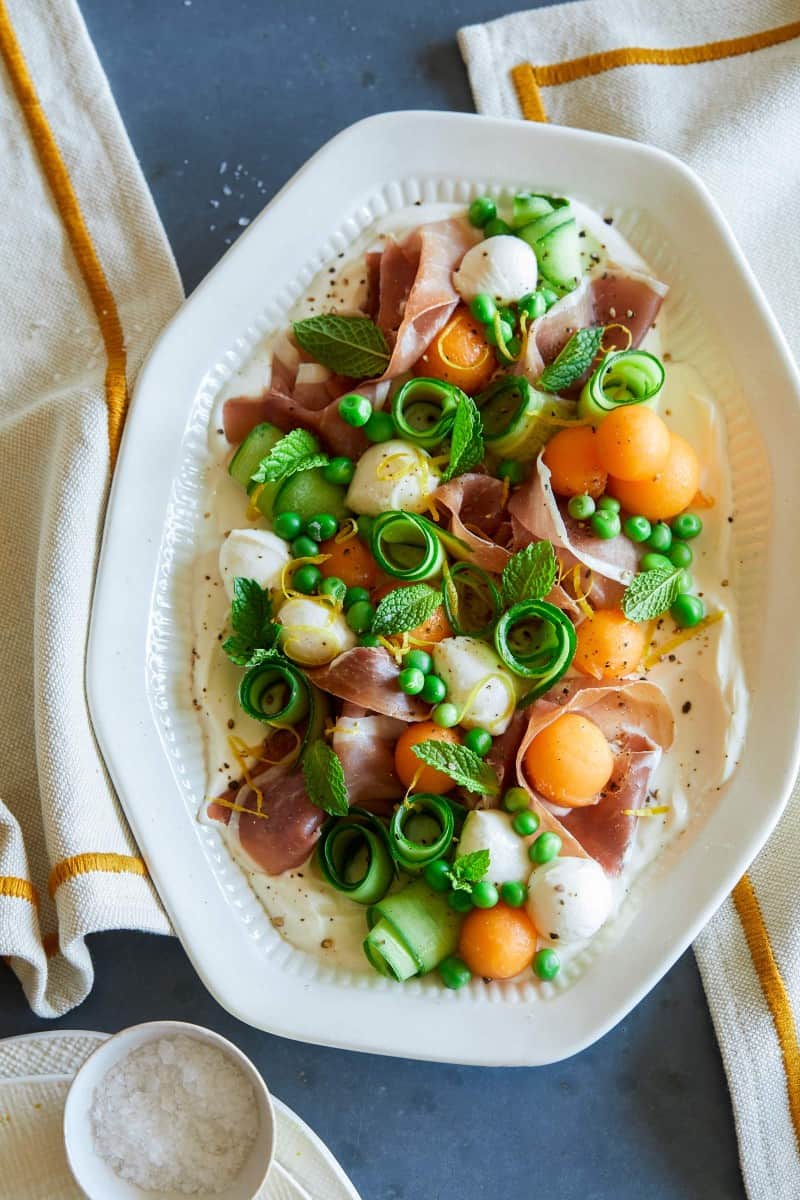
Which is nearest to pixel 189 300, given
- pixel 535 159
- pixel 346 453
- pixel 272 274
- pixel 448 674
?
pixel 272 274

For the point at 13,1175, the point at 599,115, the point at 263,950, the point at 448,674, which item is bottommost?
the point at 13,1175

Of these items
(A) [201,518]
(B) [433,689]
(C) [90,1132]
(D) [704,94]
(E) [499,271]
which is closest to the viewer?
(C) [90,1132]

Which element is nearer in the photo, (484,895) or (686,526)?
(484,895)

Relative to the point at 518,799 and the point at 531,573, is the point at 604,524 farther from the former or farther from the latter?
the point at 518,799

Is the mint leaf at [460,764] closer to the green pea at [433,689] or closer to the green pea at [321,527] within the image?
the green pea at [433,689]

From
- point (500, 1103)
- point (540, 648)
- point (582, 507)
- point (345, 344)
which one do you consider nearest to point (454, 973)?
point (500, 1103)

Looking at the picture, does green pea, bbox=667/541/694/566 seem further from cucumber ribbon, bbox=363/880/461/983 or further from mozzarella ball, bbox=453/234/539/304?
cucumber ribbon, bbox=363/880/461/983

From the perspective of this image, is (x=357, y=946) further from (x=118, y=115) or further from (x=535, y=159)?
(x=118, y=115)
